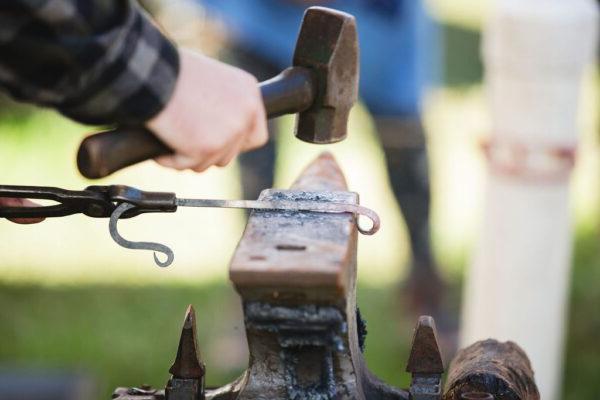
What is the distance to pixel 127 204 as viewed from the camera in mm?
1609

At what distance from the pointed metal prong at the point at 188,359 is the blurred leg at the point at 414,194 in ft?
8.41

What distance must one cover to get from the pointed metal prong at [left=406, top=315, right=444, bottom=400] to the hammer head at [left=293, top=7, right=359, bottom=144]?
0.36m

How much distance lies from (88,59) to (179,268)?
133 inches

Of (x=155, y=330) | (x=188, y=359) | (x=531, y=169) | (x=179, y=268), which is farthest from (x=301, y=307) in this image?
(x=179, y=268)

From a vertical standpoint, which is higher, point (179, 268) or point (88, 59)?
point (88, 59)

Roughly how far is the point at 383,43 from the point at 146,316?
1299 millimetres

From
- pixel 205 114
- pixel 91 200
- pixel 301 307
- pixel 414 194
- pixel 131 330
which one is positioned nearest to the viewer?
pixel 301 307

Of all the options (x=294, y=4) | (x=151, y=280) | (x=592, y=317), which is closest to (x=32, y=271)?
(x=151, y=280)

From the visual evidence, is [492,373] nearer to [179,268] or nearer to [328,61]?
[328,61]

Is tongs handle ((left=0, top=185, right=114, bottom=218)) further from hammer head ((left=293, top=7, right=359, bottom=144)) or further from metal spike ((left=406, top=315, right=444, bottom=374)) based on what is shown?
metal spike ((left=406, top=315, right=444, bottom=374))

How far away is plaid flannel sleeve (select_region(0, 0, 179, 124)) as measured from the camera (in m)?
1.39

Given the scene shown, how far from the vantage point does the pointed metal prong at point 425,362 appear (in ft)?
5.07

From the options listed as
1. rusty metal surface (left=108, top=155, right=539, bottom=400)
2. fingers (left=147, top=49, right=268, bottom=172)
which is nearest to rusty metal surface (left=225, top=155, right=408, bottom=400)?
rusty metal surface (left=108, top=155, right=539, bottom=400)

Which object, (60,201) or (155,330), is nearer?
(60,201)
